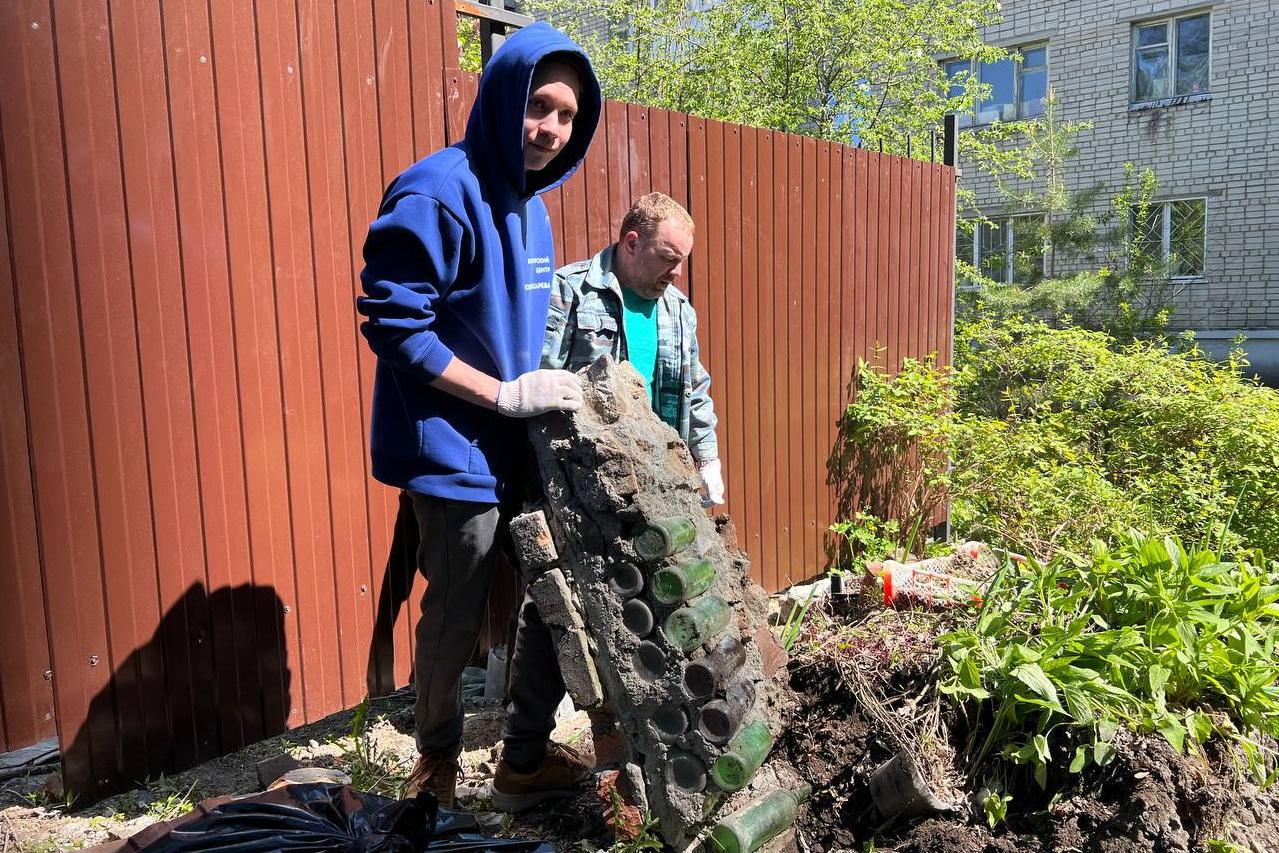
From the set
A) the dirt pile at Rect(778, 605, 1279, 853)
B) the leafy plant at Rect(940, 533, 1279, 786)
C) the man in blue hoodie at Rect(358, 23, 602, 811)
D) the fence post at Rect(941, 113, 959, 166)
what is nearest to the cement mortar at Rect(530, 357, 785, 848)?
the man in blue hoodie at Rect(358, 23, 602, 811)

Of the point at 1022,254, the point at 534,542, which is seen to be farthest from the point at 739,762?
the point at 1022,254

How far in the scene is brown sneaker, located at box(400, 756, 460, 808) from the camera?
8.36ft

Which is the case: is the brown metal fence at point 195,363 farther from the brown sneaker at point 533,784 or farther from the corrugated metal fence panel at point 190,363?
the brown sneaker at point 533,784

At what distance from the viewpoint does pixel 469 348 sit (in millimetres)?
2447

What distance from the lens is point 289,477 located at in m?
3.10

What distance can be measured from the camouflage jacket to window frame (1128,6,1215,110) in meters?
16.0

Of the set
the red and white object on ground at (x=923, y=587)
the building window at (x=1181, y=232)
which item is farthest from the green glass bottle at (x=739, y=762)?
the building window at (x=1181, y=232)

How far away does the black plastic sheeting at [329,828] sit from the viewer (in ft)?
5.91

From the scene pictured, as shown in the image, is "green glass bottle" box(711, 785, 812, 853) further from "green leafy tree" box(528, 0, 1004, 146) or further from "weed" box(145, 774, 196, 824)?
"green leafy tree" box(528, 0, 1004, 146)

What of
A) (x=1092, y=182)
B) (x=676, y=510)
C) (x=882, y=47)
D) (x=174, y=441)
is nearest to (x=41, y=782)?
(x=174, y=441)

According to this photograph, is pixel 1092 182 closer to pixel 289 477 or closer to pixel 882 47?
pixel 882 47

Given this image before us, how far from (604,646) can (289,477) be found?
133 cm

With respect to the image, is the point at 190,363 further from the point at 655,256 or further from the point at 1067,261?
the point at 1067,261

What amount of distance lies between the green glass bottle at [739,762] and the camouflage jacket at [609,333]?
127 centimetres
